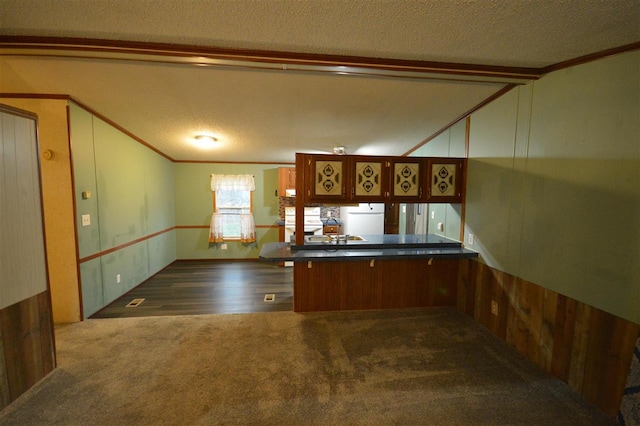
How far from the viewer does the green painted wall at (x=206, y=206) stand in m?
5.36

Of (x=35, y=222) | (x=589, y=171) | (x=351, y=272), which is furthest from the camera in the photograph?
(x=351, y=272)

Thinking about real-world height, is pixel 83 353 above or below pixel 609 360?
below

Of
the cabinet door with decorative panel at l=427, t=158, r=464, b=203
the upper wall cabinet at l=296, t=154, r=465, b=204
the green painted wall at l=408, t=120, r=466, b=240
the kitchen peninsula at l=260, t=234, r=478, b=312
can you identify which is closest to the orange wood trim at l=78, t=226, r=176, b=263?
the kitchen peninsula at l=260, t=234, r=478, b=312

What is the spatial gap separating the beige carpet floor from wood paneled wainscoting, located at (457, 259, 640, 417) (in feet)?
0.39

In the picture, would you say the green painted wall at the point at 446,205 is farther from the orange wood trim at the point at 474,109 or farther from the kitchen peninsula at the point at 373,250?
the kitchen peninsula at the point at 373,250

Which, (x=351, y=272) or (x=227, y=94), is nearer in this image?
(x=227, y=94)

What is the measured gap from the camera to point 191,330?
2.60m

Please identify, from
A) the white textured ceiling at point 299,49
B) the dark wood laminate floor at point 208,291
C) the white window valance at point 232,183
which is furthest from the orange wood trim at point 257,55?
the white window valance at point 232,183

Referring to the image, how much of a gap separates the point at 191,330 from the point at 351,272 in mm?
1895

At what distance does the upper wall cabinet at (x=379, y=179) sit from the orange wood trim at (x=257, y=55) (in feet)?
3.40

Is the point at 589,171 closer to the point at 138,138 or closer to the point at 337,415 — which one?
the point at 337,415

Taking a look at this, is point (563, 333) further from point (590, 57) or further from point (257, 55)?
Answer: point (257, 55)

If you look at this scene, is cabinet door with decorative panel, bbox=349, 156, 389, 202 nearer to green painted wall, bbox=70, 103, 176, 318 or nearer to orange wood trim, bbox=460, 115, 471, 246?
orange wood trim, bbox=460, 115, 471, 246

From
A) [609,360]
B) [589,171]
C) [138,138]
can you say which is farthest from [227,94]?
[609,360]
